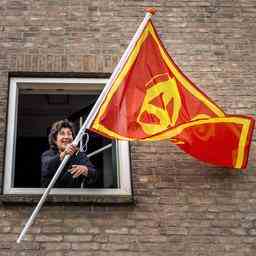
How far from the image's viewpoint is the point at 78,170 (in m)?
6.80

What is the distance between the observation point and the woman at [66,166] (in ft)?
22.4

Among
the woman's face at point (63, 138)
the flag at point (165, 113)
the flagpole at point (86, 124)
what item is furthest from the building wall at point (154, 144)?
the woman's face at point (63, 138)

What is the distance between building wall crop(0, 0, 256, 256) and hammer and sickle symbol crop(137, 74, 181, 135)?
70 cm

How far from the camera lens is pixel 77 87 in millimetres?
7852

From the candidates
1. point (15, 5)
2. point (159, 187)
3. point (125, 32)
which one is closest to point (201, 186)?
point (159, 187)

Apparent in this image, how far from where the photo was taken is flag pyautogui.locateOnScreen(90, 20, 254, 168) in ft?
21.0

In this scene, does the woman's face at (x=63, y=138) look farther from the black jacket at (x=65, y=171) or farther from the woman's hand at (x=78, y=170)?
the woman's hand at (x=78, y=170)

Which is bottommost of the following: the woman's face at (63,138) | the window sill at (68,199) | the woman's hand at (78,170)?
the window sill at (68,199)

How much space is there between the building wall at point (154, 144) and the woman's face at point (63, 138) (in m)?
0.68

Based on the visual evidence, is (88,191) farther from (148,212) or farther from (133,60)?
(133,60)

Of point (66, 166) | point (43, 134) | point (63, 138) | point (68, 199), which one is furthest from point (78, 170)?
point (43, 134)

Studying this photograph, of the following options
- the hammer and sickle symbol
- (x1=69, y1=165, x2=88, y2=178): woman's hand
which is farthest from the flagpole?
(x1=69, y1=165, x2=88, y2=178): woman's hand

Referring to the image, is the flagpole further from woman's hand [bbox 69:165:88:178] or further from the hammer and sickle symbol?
woman's hand [bbox 69:165:88:178]

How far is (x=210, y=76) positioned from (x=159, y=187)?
1.80 metres
